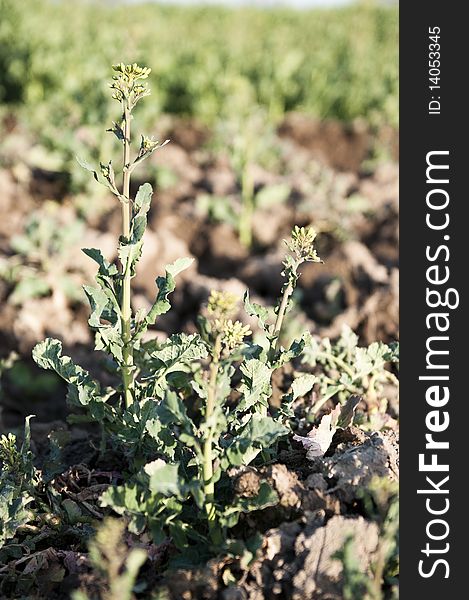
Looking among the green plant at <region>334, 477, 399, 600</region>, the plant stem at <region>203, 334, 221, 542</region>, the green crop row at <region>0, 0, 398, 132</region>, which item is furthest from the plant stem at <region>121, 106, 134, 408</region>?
the green crop row at <region>0, 0, 398, 132</region>

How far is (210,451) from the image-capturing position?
1853 mm

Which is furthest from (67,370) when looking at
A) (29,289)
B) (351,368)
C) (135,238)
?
(29,289)

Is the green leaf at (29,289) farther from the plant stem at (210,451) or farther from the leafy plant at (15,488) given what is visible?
the plant stem at (210,451)

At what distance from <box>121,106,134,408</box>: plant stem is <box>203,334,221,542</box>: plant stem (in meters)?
0.41

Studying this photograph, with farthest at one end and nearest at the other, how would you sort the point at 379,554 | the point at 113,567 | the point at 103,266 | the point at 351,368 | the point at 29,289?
1. the point at 29,289
2. the point at 351,368
3. the point at 103,266
4. the point at 379,554
5. the point at 113,567

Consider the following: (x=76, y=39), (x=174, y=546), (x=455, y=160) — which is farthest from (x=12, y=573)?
(x=76, y=39)

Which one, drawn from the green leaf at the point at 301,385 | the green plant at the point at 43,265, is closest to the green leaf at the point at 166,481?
the green leaf at the point at 301,385

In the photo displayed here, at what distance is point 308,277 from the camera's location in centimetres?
456

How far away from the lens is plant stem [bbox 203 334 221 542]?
70.7 inches

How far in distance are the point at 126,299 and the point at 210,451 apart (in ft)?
1.82

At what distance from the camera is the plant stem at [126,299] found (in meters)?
2.08

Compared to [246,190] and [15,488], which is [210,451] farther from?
[246,190]

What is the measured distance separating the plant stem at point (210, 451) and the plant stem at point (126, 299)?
0.41 metres

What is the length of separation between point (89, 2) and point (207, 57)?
1151 centimetres
